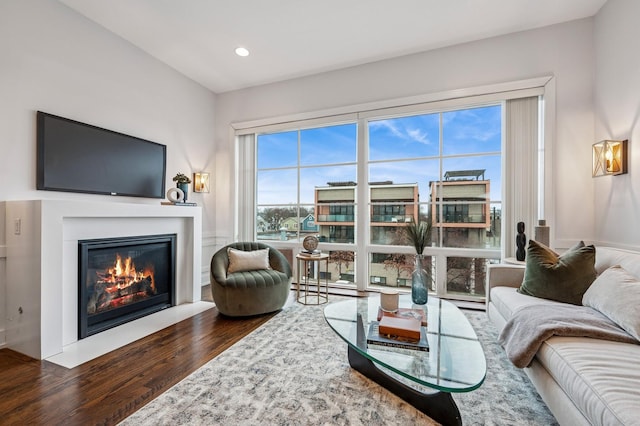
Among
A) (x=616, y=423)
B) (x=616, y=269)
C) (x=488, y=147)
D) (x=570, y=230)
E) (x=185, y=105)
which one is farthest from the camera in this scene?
(x=185, y=105)

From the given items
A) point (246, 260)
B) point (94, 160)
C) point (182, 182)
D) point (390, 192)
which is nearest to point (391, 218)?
point (390, 192)

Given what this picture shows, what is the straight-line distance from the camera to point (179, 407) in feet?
5.21

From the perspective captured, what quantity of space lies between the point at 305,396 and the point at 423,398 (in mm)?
655

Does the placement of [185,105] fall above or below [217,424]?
above

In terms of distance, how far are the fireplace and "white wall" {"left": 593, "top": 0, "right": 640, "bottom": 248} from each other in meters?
4.43

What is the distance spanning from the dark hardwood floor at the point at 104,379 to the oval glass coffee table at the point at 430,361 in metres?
1.11

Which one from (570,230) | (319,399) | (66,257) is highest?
(570,230)

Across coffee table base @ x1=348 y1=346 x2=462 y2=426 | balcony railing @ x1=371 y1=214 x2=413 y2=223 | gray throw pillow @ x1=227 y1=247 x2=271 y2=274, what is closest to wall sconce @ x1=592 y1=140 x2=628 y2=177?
balcony railing @ x1=371 y1=214 x2=413 y2=223

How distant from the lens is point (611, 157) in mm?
2557

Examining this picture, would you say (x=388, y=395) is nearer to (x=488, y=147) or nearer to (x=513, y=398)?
(x=513, y=398)

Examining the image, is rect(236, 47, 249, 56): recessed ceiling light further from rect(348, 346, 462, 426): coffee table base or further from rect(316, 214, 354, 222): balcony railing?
rect(348, 346, 462, 426): coffee table base

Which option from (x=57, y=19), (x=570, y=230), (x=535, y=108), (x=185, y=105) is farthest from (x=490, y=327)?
(x=57, y=19)

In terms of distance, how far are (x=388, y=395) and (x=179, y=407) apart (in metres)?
1.17

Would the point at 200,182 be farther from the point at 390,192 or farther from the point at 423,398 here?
the point at 423,398
